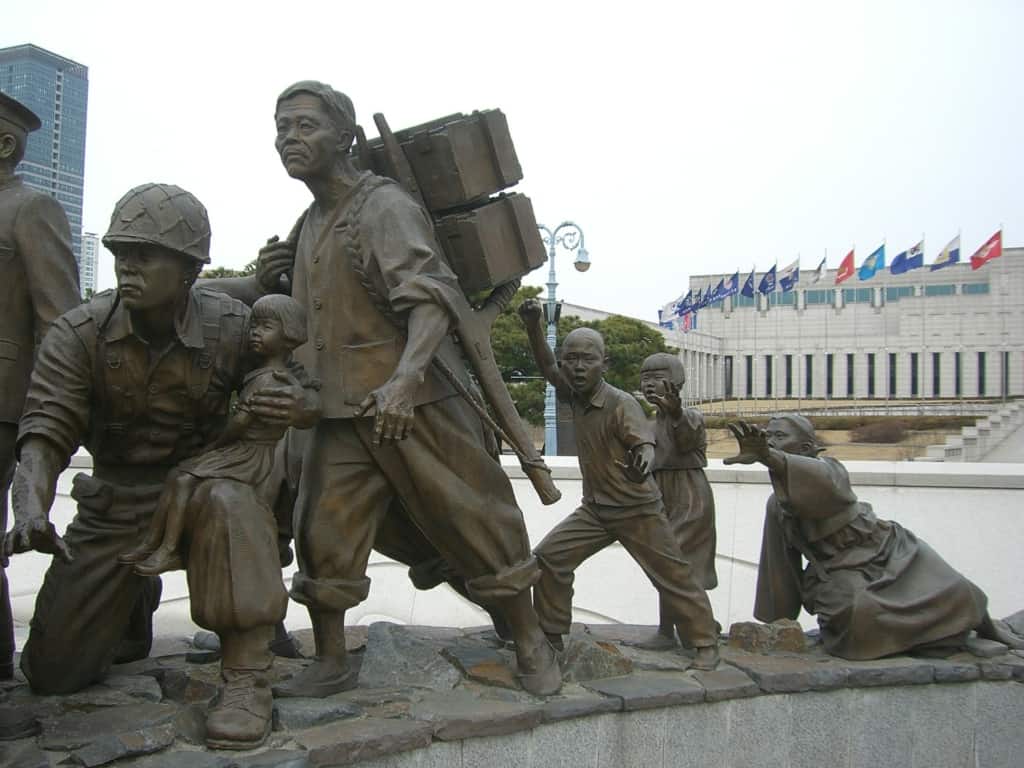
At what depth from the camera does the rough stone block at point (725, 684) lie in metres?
3.95

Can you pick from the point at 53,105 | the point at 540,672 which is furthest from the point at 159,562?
the point at 53,105

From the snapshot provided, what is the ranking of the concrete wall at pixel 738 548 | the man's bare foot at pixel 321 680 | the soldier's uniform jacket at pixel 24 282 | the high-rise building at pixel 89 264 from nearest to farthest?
1. the man's bare foot at pixel 321 680
2. the soldier's uniform jacket at pixel 24 282
3. the concrete wall at pixel 738 548
4. the high-rise building at pixel 89 264

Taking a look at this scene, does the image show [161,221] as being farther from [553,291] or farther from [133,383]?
[553,291]

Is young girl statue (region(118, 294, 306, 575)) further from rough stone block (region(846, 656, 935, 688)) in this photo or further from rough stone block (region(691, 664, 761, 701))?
rough stone block (region(846, 656, 935, 688))

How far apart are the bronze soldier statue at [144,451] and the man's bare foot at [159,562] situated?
0.17ft

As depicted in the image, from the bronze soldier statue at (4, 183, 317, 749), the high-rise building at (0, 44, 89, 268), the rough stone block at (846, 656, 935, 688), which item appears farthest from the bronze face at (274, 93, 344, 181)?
the high-rise building at (0, 44, 89, 268)

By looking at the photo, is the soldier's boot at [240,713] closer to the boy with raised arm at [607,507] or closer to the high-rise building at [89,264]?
the boy with raised arm at [607,507]

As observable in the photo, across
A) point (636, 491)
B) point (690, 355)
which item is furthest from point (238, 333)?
point (690, 355)

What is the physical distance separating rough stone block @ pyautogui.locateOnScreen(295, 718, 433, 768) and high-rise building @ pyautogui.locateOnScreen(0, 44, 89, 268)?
5444mm

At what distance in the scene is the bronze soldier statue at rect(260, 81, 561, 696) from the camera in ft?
11.6

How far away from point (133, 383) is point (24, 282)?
0.72 metres

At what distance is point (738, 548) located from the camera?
8.01 metres

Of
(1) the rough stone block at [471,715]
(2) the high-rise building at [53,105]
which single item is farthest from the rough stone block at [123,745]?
(2) the high-rise building at [53,105]

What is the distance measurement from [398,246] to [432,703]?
64.3 inches
